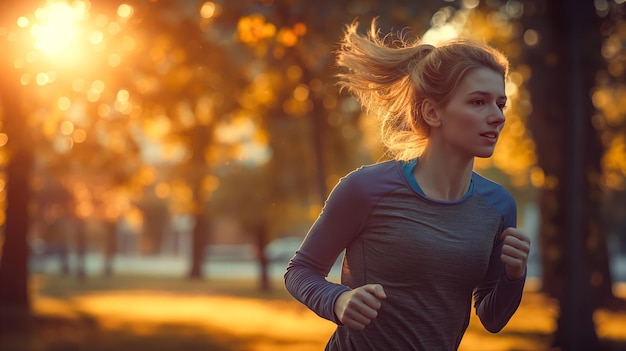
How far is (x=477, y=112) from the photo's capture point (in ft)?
9.87

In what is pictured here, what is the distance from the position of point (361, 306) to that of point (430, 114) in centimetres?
81

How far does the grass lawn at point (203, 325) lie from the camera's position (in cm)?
1457

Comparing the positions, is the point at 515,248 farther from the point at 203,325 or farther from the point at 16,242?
the point at 16,242

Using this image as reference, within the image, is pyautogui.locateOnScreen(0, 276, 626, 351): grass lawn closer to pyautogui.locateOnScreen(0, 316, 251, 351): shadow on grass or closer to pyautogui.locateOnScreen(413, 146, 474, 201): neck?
pyautogui.locateOnScreen(0, 316, 251, 351): shadow on grass

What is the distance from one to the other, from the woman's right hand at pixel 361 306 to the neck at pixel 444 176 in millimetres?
516

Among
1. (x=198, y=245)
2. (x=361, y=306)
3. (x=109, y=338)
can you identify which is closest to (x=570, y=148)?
(x=361, y=306)

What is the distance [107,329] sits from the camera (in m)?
17.7

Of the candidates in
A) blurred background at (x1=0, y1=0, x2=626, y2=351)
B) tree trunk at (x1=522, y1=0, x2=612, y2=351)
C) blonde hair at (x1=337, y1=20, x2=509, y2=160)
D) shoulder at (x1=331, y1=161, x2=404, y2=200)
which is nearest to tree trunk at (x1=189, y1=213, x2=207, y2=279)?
blurred background at (x1=0, y1=0, x2=626, y2=351)

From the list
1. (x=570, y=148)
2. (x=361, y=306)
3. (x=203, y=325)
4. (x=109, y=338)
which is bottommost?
(x=203, y=325)

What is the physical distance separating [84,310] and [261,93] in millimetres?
8388

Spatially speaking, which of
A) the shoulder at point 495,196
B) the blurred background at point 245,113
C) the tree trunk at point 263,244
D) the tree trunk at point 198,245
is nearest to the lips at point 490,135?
the shoulder at point 495,196

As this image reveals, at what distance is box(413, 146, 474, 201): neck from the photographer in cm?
307

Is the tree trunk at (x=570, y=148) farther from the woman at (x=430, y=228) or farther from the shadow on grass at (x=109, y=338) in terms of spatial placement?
the woman at (x=430, y=228)

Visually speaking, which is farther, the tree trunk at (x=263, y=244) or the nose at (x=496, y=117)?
the tree trunk at (x=263, y=244)
